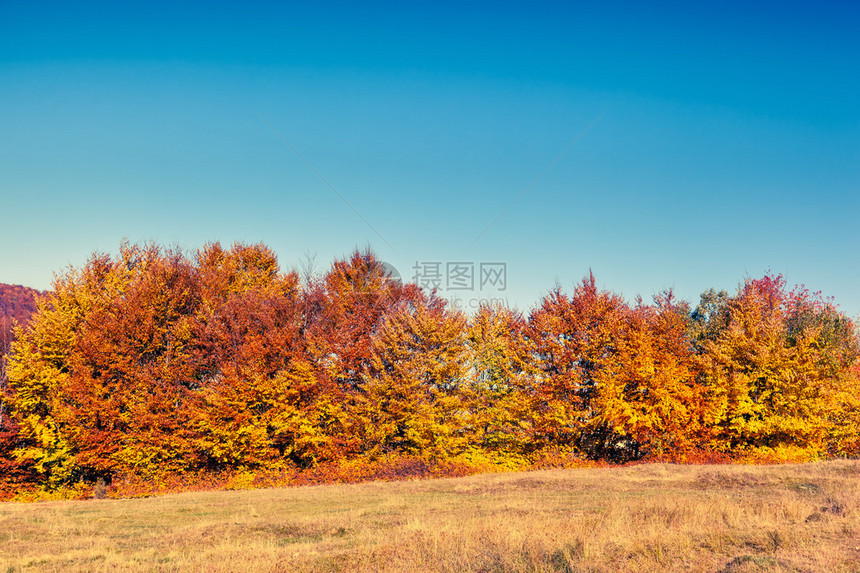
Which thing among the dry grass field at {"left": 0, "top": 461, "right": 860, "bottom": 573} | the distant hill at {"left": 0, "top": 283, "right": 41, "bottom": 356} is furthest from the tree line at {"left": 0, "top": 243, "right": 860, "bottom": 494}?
the distant hill at {"left": 0, "top": 283, "right": 41, "bottom": 356}

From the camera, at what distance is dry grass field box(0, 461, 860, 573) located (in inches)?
330

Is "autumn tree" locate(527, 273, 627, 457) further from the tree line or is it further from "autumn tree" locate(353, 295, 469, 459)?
"autumn tree" locate(353, 295, 469, 459)

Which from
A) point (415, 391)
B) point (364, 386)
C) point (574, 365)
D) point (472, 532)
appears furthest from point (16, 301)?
point (472, 532)

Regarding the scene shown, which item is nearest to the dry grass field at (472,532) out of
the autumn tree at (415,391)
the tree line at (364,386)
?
the tree line at (364,386)

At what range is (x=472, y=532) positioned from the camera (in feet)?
34.6

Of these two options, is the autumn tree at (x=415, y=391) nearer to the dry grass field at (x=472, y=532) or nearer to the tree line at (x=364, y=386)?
the tree line at (x=364, y=386)

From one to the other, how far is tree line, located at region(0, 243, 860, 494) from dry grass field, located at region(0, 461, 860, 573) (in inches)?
376

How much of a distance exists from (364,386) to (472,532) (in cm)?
2092

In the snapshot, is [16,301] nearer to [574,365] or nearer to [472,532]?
[574,365]

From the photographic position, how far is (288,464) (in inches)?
1184

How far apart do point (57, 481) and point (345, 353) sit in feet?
61.2

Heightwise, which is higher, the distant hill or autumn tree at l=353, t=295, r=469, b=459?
the distant hill

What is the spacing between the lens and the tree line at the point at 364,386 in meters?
28.7

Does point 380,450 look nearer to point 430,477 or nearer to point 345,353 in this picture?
point 430,477
